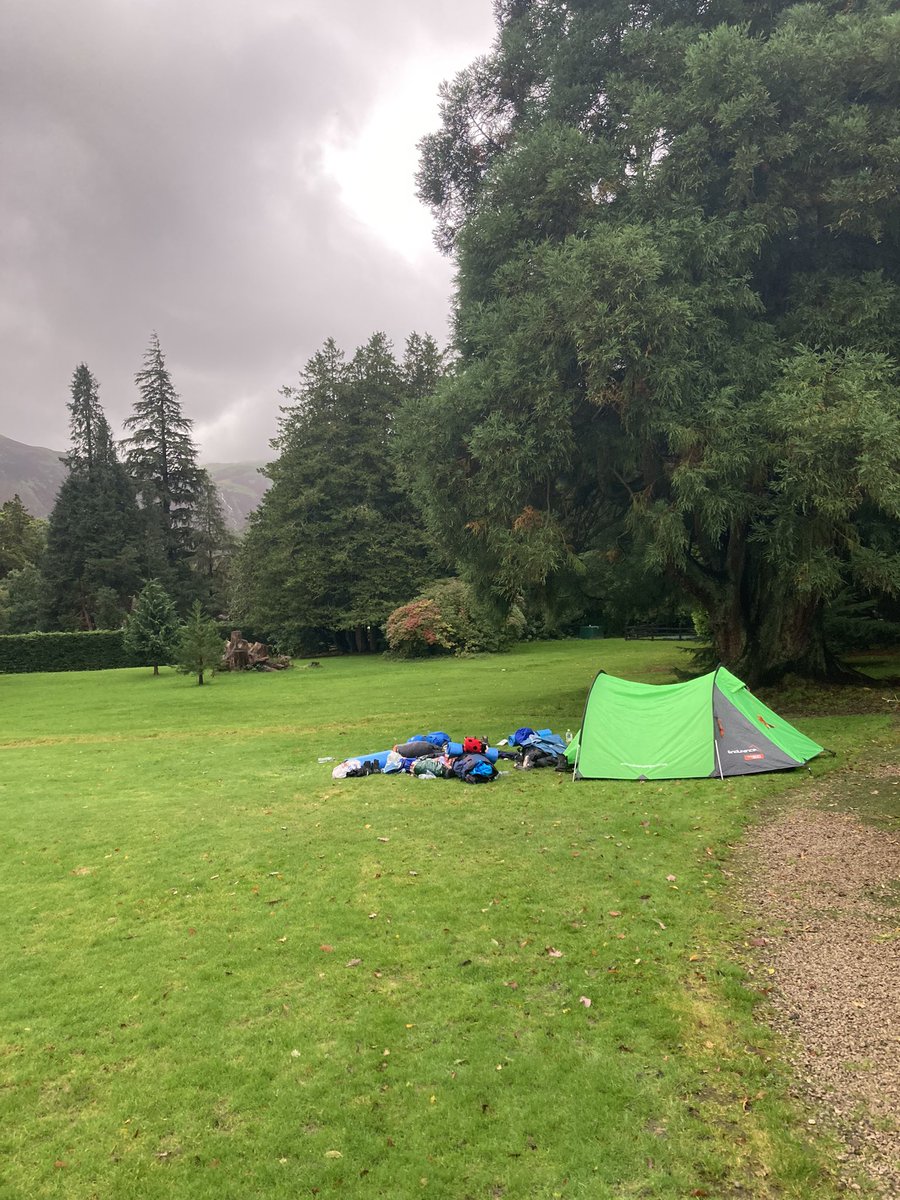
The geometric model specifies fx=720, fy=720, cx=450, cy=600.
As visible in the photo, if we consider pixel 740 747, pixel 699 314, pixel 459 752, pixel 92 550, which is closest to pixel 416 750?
pixel 459 752

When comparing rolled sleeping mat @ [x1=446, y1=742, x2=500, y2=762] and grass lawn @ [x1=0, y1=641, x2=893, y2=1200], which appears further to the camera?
rolled sleeping mat @ [x1=446, y1=742, x2=500, y2=762]

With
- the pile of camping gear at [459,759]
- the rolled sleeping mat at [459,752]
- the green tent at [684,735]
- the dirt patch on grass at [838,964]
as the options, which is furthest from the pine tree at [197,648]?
the dirt patch on grass at [838,964]

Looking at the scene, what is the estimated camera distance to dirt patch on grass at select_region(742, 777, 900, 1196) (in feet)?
12.0

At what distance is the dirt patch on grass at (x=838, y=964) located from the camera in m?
3.66

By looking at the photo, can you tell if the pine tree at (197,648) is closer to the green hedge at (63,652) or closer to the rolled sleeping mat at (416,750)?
the green hedge at (63,652)

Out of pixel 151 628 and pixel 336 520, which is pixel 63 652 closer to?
pixel 151 628

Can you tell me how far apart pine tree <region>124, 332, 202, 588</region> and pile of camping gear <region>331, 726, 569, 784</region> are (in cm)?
5236

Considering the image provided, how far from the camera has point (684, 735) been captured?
1100 cm

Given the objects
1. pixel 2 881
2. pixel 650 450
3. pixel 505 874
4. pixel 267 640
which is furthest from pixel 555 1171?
pixel 267 640

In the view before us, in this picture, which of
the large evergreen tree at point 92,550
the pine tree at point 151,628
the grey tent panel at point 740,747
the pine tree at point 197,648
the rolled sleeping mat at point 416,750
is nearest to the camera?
the grey tent panel at point 740,747

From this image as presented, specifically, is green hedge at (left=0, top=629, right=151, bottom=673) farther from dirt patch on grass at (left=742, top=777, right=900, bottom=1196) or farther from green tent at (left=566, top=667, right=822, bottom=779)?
dirt patch on grass at (left=742, top=777, right=900, bottom=1196)

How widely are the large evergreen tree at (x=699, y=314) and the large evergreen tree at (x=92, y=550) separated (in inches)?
1675

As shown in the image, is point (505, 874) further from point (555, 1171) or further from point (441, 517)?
point (441, 517)

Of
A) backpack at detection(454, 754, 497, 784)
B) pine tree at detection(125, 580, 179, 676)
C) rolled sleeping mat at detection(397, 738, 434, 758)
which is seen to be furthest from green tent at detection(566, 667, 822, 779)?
pine tree at detection(125, 580, 179, 676)
